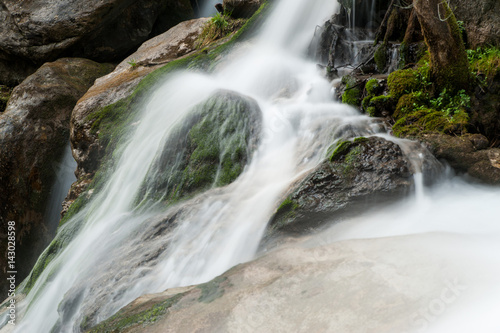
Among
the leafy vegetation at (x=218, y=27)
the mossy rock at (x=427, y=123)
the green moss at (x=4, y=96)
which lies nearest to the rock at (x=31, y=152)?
the green moss at (x=4, y=96)

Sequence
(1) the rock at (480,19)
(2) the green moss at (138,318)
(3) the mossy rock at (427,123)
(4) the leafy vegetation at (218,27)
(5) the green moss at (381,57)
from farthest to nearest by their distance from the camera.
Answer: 1. (4) the leafy vegetation at (218,27)
2. (5) the green moss at (381,57)
3. (1) the rock at (480,19)
4. (3) the mossy rock at (427,123)
5. (2) the green moss at (138,318)

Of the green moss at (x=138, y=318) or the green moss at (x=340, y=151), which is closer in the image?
the green moss at (x=138, y=318)

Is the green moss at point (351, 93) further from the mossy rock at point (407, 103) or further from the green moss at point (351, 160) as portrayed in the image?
the green moss at point (351, 160)

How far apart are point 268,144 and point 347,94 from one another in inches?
66.1

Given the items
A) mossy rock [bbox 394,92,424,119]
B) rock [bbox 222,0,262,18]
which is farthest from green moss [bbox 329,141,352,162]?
rock [bbox 222,0,262,18]

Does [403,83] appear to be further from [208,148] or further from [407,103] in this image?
[208,148]

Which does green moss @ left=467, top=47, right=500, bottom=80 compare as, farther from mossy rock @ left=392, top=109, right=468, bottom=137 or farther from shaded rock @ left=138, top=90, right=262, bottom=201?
shaded rock @ left=138, top=90, right=262, bottom=201

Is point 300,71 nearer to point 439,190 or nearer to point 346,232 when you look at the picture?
point 439,190

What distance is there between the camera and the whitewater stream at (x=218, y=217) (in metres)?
3.69

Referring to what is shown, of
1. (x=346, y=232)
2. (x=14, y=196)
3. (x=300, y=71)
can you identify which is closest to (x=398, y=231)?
(x=346, y=232)

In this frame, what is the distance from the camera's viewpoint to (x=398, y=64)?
6539 mm

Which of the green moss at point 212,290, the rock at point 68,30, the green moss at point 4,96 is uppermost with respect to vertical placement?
the rock at point 68,30

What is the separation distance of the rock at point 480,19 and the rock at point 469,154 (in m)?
2.01

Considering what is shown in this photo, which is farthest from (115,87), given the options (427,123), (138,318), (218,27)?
(138,318)
